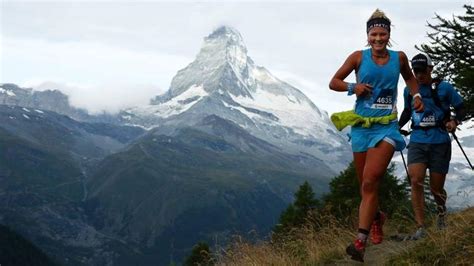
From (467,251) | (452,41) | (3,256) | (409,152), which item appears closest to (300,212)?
(452,41)

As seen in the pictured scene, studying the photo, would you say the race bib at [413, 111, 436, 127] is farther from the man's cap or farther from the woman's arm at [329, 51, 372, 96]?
the woman's arm at [329, 51, 372, 96]

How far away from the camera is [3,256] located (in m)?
139

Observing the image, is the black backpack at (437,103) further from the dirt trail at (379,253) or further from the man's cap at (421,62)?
the dirt trail at (379,253)

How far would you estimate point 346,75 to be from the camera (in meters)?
6.20

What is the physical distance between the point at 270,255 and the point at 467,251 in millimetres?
2449

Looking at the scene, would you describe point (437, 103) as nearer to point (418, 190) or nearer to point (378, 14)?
point (418, 190)

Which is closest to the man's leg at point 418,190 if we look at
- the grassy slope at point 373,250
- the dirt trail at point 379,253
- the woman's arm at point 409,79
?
Result: the grassy slope at point 373,250

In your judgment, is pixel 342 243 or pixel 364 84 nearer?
pixel 364 84

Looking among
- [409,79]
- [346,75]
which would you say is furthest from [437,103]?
[346,75]

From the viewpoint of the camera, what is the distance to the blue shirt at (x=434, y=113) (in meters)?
7.87

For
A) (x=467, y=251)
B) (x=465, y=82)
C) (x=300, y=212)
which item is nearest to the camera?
(x=467, y=251)

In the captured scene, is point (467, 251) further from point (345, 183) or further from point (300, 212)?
point (300, 212)

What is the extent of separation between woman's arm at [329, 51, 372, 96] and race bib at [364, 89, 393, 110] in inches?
4.8

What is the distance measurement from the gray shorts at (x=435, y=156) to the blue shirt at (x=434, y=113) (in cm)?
7
